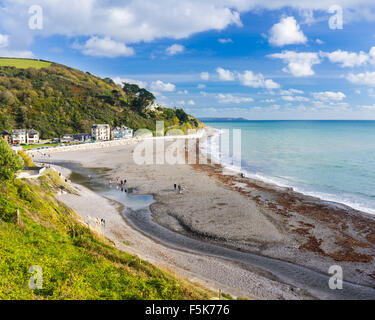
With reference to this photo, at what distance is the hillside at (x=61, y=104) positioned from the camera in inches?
3548

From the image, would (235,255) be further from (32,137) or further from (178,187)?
(32,137)

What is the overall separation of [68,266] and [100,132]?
93.4m

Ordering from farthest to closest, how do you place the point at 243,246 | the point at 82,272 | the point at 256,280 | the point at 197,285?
the point at 243,246 → the point at 256,280 → the point at 197,285 → the point at 82,272

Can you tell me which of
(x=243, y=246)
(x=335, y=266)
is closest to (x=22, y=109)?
(x=243, y=246)

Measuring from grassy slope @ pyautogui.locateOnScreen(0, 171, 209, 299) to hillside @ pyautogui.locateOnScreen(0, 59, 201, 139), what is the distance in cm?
8196

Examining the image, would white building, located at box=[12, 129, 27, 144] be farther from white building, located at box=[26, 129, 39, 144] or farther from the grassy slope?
the grassy slope

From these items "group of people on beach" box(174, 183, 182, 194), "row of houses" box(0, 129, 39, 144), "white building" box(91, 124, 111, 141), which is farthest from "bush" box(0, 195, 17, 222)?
"white building" box(91, 124, 111, 141)

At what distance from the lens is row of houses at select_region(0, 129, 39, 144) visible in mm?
76125

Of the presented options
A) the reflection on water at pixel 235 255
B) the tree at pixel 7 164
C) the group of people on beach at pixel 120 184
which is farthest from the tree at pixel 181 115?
the tree at pixel 7 164
